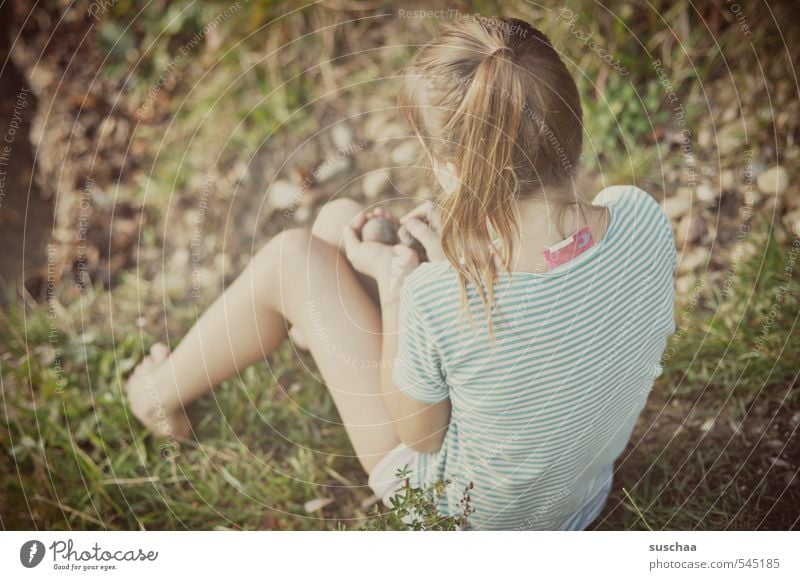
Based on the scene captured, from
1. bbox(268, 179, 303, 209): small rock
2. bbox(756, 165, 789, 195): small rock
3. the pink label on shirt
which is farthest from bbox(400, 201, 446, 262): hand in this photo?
bbox(756, 165, 789, 195): small rock

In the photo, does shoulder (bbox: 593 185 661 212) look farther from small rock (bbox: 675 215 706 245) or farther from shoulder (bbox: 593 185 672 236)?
small rock (bbox: 675 215 706 245)

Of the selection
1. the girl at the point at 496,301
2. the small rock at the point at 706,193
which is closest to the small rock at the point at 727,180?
the small rock at the point at 706,193

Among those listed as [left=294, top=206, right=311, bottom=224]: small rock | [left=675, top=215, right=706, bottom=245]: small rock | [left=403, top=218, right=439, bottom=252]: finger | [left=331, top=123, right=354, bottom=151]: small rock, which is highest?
[left=331, top=123, right=354, bottom=151]: small rock

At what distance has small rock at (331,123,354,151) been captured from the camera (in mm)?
845

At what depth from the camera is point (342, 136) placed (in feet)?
2.78

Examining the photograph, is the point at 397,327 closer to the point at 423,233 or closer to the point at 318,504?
the point at 423,233

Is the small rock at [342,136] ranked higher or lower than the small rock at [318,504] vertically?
higher

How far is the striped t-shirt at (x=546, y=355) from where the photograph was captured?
0.57 metres

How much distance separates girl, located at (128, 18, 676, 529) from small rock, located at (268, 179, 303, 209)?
0.16 metres

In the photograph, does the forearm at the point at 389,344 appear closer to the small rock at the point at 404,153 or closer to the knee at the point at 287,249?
the knee at the point at 287,249

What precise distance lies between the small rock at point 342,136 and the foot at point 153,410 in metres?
0.35
